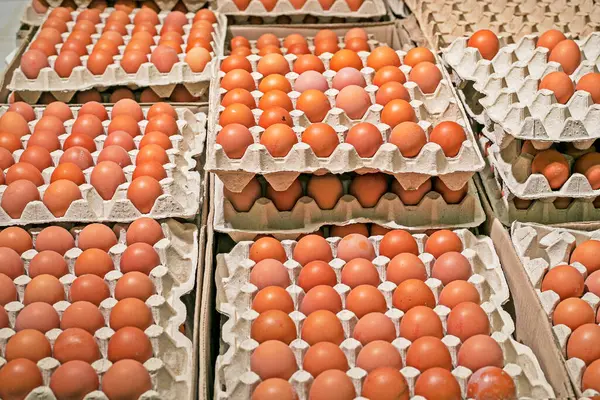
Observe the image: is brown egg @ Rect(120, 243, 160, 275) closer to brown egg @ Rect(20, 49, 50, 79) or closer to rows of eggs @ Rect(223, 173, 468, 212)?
rows of eggs @ Rect(223, 173, 468, 212)

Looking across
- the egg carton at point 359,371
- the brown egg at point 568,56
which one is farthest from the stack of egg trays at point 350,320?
the brown egg at point 568,56

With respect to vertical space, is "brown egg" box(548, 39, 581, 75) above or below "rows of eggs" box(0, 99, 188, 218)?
above

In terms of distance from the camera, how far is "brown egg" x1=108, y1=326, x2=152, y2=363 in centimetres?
164

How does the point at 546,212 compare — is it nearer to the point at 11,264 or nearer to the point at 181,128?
the point at 181,128

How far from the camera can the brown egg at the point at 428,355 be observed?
1.62m

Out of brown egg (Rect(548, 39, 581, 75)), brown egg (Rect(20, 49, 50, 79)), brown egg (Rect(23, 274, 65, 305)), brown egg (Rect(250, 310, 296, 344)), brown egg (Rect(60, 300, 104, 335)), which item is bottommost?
brown egg (Rect(250, 310, 296, 344))

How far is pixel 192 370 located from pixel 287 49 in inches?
64.8

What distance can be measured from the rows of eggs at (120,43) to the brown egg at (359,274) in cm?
112

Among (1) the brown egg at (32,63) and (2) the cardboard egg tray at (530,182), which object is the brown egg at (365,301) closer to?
(2) the cardboard egg tray at (530,182)

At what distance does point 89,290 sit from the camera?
5.92ft

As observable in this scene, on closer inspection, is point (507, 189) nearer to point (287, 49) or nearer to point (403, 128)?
point (403, 128)

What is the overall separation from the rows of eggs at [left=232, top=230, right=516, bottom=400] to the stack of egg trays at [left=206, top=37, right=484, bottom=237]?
0.11 metres

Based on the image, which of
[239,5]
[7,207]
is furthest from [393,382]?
[239,5]

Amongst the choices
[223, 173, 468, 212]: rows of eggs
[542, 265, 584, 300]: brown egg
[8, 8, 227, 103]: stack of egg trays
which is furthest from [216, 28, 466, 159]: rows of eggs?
[542, 265, 584, 300]: brown egg
